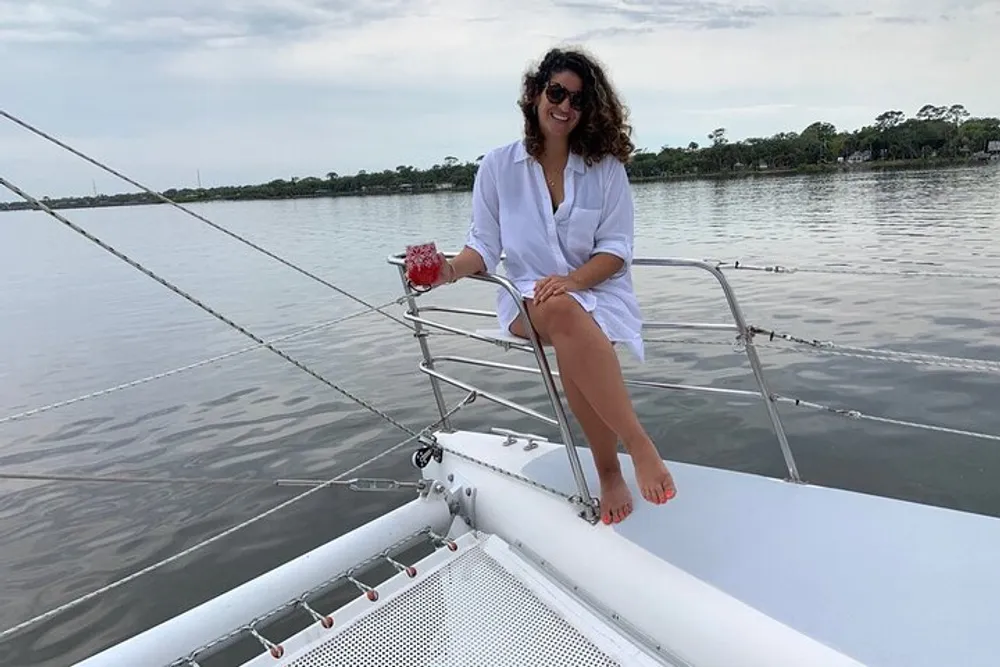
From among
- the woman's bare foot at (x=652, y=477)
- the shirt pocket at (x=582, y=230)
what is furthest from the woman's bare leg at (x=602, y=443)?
the shirt pocket at (x=582, y=230)

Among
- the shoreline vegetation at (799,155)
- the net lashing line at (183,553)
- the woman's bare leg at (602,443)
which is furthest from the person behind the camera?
the shoreline vegetation at (799,155)

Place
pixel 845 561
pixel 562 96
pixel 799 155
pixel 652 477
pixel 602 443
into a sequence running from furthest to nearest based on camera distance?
1. pixel 799 155
2. pixel 562 96
3. pixel 602 443
4. pixel 652 477
5. pixel 845 561

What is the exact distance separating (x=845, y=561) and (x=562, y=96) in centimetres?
166

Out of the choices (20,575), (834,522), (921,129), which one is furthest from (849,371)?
(921,129)

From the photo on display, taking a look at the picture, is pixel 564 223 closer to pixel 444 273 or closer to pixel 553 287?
pixel 553 287

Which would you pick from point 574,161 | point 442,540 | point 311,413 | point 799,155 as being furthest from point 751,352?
point 799,155

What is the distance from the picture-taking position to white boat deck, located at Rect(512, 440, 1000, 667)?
1.53 m

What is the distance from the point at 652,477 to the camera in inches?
84.6

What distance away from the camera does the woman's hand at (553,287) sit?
2.23m

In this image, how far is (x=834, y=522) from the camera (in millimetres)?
2004

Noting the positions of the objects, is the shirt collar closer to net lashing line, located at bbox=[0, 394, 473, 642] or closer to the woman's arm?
the woman's arm

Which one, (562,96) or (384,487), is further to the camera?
(384,487)

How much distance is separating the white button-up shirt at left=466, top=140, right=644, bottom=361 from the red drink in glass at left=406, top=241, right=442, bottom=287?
0.93 ft

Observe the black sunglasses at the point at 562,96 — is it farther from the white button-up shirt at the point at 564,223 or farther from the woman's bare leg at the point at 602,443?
the woman's bare leg at the point at 602,443
